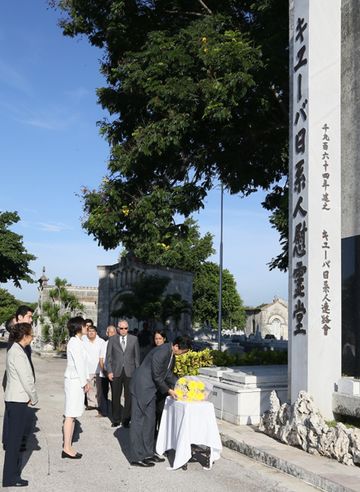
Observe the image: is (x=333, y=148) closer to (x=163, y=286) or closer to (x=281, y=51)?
(x=281, y=51)

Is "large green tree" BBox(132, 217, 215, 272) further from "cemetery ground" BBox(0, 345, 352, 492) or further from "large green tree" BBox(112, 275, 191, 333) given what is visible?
"cemetery ground" BBox(0, 345, 352, 492)

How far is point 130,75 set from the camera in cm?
1419

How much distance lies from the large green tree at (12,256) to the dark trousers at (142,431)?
92.4 ft

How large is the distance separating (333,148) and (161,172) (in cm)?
818

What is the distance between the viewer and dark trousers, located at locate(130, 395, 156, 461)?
7348 millimetres

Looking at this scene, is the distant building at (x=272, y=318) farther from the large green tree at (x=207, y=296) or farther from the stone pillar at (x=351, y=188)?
the stone pillar at (x=351, y=188)

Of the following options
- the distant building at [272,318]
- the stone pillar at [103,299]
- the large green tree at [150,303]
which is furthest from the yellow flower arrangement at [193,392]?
the distant building at [272,318]

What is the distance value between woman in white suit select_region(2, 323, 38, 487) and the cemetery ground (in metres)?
0.28

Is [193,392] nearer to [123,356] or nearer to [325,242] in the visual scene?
[325,242]

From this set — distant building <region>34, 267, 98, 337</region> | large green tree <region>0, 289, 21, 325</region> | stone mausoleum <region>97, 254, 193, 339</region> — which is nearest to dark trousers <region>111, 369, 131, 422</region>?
stone mausoleum <region>97, 254, 193, 339</region>

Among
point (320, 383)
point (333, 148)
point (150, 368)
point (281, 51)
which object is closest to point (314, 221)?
point (333, 148)

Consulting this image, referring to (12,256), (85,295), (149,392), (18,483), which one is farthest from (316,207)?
(85,295)

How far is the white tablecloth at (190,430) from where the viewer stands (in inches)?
278

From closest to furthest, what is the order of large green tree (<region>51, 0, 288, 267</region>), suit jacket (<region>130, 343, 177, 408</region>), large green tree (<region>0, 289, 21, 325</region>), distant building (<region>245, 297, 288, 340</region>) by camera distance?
suit jacket (<region>130, 343, 177, 408</region>) → large green tree (<region>51, 0, 288, 267</region>) → distant building (<region>245, 297, 288, 340</region>) → large green tree (<region>0, 289, 21, 325</region>)
